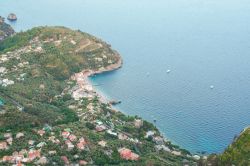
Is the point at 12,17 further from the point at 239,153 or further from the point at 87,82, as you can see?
the point at 239,153

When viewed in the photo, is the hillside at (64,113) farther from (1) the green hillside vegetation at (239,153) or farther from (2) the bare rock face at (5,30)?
(2) the bare rock face at (5,30)

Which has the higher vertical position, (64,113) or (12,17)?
(12,17)

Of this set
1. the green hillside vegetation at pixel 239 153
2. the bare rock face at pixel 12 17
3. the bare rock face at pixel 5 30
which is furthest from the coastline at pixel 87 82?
the bare rock face at pixel 12 17

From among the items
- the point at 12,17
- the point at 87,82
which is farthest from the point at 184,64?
the point at 12,17

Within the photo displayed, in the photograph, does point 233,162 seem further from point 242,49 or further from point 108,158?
point 242,49

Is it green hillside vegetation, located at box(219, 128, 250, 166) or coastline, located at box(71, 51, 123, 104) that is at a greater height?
coastline, located at box(71, 51, 123, 104)

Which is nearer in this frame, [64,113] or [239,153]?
[239,153]

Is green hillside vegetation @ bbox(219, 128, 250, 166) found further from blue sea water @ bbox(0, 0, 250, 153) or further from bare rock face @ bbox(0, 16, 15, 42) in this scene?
bare rock face @ bbox(0, 16, 15, 42)

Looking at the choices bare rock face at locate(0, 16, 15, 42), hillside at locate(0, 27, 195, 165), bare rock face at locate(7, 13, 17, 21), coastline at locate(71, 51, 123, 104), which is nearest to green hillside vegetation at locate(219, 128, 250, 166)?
hillside at locate(0, 27, 195, 165)

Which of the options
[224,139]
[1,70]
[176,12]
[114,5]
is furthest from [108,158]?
[114,5]
